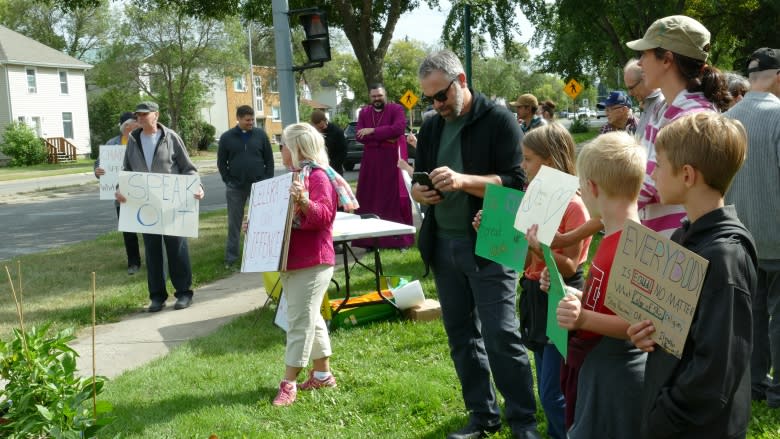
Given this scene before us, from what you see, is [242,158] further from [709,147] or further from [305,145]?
[709,147]

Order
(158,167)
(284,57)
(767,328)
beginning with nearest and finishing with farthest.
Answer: (767,328)
(158,167)
(284,57)

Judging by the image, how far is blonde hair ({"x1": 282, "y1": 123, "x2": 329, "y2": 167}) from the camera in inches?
196

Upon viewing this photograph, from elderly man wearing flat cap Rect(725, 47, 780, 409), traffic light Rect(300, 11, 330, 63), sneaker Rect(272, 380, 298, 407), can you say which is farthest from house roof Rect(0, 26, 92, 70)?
elderly man wearing flat cap Rect(725, 47, 780, 409)

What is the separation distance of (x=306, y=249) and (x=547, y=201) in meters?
2.36

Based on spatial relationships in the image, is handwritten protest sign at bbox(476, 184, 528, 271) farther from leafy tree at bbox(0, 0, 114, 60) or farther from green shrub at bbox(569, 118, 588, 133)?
leafy tree at bbox(0, 0, 114, 60)

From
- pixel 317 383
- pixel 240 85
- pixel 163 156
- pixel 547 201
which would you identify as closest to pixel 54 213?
pixel 163 156

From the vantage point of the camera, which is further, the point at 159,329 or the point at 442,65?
the point at 159,329

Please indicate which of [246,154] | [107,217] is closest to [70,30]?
[107,217]

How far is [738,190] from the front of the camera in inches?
162

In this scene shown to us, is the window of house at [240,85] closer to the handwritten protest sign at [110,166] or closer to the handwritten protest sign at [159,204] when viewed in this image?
the handwritten protest sign at [110,166]

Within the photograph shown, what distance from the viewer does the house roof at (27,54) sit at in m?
47.5

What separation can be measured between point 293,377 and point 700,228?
3.41 m

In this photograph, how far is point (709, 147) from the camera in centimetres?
214

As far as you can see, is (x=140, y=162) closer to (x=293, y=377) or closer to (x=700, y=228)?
(x=293, y=377)
